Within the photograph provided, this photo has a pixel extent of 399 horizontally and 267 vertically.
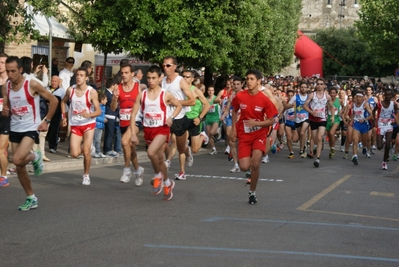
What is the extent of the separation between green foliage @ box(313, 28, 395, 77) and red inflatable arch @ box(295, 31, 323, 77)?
19.1 m

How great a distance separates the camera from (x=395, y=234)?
355 inches

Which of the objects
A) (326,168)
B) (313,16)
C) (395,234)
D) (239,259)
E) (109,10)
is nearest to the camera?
(239,259)

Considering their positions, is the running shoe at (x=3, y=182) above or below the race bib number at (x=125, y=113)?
below

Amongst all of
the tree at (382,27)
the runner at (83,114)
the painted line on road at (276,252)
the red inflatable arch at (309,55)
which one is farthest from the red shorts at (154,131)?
the red inflatable arch at (309,55)

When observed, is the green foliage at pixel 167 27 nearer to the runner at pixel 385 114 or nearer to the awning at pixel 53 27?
the awning at pixel 53 27

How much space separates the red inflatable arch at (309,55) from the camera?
53.6 m

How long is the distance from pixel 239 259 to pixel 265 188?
19.7ft

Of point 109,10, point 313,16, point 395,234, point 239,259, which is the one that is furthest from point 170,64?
point 313,16

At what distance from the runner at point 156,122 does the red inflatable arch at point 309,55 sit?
4245cm

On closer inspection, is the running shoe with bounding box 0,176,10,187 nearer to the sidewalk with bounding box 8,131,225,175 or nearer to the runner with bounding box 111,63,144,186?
the runner with bounding box 111,63,144,186

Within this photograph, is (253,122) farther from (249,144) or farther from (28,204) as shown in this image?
(28,204)

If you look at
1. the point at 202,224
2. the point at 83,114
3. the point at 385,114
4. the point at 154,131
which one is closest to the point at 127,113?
the point at 83,114

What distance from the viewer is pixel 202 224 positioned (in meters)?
9.02

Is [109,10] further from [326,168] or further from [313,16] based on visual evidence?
[313,16]
